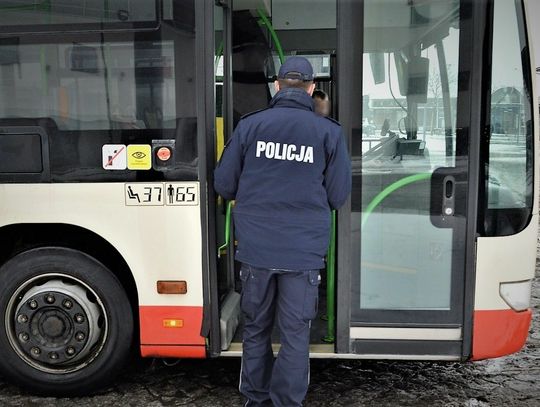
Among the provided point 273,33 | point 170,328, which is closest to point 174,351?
point 170,328

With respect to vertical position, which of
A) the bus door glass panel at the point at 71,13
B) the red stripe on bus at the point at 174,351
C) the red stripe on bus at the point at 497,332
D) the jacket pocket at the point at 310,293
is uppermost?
the bus door glass panel at the point at 71,13

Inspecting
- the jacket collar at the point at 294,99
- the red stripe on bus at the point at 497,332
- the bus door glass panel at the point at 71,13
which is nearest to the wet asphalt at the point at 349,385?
the red stripe on bus at the point at 497,332

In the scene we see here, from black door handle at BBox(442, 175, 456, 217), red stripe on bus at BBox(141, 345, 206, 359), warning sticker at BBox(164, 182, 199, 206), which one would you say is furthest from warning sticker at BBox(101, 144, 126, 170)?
black door handle at BBox(442, 175, 456, 217)

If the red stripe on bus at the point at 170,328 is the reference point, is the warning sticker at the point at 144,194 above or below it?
above

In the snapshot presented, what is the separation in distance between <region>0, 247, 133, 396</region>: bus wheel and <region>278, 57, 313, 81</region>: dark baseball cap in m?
1.50

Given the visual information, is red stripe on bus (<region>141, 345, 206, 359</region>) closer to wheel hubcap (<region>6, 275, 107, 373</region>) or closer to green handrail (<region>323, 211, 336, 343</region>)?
wheel hubcap (<region>6, 275, 107, 373</region>)

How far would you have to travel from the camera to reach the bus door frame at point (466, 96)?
3018 mm

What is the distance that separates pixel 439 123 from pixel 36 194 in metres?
2.23

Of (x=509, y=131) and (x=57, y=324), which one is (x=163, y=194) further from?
(x=509, y=131)

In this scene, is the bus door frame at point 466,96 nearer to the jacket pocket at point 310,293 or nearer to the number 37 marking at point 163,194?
the jacket pocket at point 310,293

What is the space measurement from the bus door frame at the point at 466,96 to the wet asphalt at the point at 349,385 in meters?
0.51

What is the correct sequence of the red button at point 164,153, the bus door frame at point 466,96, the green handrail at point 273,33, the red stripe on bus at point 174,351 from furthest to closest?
the green handrail at point 273,33 < the red stripe on bus at point 174,351 < the red button at point 164,153 < the bus door frame at point 466,96

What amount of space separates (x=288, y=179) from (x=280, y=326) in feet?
2.51

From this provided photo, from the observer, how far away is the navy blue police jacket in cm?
279
